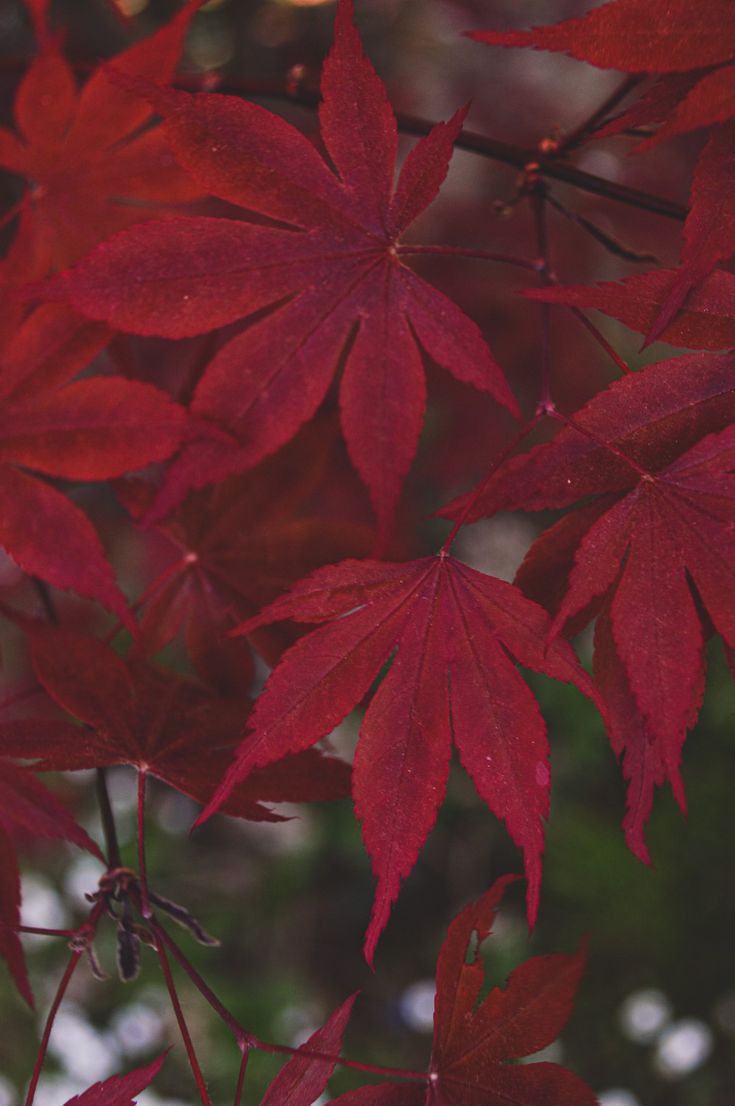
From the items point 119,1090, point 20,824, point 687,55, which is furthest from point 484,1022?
point 687,55

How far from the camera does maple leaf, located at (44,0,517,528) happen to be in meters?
0.48

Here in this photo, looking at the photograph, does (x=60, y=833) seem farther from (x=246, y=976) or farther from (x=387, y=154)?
(x=246, y=976)

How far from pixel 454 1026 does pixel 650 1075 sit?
146cm

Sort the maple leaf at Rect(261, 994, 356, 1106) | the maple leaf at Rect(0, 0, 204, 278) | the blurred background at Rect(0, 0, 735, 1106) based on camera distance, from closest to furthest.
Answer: the maple leaf at Rect(261, 994, 356, 1106) < the maple leaf at Rect(0, 0, 204, 278) < the blurred background at Rect(0, 0, 735, 1106)

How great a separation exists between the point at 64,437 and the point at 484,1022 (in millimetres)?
450

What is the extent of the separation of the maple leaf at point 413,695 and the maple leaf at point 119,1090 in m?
0.14

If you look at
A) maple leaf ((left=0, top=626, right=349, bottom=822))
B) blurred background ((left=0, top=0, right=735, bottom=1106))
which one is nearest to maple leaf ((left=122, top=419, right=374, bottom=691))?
maple leaf ((left=0, top=626, right=349, bottom=822))

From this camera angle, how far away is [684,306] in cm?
47

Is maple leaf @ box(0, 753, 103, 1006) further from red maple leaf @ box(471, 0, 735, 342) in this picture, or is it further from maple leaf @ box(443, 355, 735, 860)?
red maple leaf @ box(471, 0, 735, 342)

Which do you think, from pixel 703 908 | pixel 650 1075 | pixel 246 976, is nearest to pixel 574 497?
pixel 703 908

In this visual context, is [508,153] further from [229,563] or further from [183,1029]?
[183,1029]

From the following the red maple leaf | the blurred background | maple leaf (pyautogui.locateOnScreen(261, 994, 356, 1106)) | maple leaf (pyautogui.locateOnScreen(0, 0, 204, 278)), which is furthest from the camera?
the blurred background

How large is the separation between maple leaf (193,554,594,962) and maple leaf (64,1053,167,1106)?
0.46 ft

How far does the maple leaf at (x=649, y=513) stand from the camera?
0.46 metres
